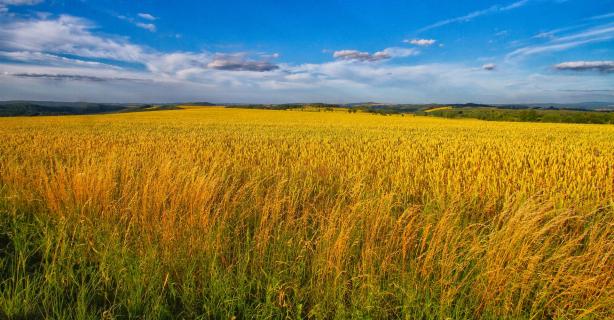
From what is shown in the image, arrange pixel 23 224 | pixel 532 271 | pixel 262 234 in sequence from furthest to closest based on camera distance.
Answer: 1. pixel 23 224
2. pixel 262 234
3. pixel 532 271

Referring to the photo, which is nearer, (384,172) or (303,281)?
(303,281)

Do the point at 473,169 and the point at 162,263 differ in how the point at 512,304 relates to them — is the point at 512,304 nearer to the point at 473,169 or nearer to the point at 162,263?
the point at 162,263

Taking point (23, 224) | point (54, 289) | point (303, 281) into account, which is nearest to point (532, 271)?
point (303, 281)

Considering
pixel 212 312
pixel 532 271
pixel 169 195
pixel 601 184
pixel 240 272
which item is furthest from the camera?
pixel 601 184

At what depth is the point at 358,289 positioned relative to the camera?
263 cm

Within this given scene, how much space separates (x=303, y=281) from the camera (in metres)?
2.86

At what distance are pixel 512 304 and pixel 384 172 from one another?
165 inches

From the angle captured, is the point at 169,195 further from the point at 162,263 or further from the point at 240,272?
the point at 240,272

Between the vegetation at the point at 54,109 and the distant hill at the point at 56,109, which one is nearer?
the vegetation at the point at 54,109

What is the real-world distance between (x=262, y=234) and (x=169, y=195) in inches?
65.4

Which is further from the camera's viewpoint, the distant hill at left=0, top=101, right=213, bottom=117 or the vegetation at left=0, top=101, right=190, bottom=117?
the distant hill at left=0, top=101, right=213, bottom=117

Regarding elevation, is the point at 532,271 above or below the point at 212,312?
above

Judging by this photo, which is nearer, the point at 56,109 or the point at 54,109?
the point at 54,109

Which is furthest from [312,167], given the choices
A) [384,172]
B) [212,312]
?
[212,312]
